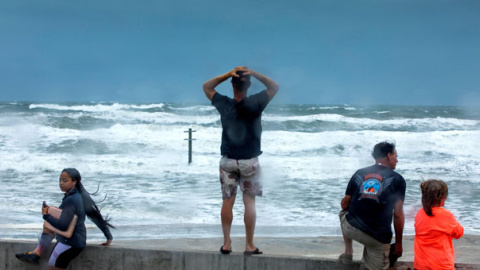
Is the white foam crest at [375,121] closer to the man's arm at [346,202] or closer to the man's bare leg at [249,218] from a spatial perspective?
the man's bare leg at [249,218]

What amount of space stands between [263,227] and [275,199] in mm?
2844

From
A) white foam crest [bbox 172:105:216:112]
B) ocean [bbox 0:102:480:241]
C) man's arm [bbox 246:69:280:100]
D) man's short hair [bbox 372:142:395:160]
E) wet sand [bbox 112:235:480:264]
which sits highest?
white foam crest [bbox 172:105:216:112]

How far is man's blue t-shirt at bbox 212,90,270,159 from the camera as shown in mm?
4105

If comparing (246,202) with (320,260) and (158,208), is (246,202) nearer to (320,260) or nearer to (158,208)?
(320,260)

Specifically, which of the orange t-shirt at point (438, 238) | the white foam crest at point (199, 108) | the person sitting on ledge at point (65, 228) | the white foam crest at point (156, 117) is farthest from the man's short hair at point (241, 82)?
the white foam crest at point (199, 108)

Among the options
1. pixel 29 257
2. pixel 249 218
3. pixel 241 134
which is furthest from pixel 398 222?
pixel 29 257

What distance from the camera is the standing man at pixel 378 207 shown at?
351cm

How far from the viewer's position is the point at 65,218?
13.2ft

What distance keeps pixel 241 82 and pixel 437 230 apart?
1.80 m

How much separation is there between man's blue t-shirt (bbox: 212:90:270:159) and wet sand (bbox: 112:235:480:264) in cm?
294

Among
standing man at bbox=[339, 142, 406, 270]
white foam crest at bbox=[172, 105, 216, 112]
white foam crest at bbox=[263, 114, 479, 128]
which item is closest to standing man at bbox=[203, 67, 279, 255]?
standing man at bbox=[339, 142, 406, 270]

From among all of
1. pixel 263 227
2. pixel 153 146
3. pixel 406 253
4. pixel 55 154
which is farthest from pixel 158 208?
pixel 153 146

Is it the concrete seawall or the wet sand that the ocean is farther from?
the concrete seawall

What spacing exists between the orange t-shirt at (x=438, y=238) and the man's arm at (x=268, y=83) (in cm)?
149
